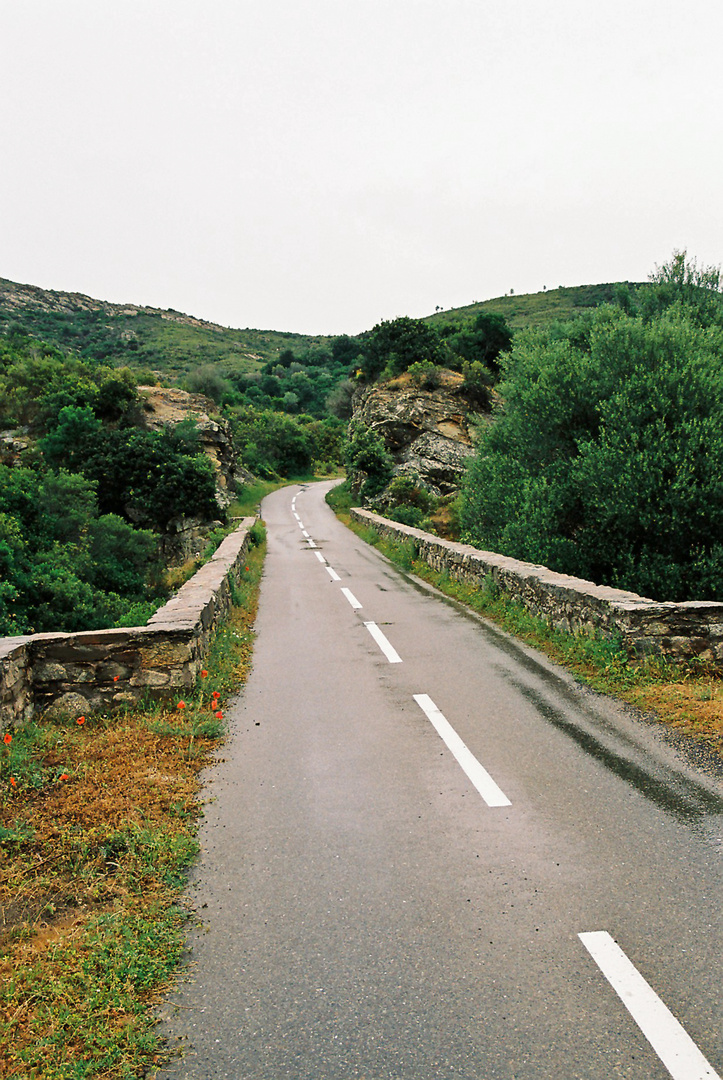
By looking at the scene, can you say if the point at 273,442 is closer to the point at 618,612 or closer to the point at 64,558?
the point at 64,558

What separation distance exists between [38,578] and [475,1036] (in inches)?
765

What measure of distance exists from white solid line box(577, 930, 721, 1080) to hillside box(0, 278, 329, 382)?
70.9m

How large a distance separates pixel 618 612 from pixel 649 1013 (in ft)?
16.9

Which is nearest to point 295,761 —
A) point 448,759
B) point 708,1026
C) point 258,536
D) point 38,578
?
point 448,759

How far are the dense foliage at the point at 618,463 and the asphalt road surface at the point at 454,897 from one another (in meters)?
6.96

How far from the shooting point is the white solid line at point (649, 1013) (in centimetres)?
236

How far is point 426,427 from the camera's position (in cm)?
3916

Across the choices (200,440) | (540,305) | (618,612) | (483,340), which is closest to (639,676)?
(618,612)

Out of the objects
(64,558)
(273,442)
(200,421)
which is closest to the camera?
(64,558)

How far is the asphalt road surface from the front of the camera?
99.3 inches

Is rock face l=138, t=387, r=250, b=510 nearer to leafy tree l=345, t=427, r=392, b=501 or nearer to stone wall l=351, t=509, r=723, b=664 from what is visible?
leafy tree l=345, t=427, r=392, b=501

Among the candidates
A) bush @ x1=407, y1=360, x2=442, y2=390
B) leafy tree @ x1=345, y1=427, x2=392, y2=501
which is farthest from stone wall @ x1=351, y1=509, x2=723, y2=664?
bush @ x1=407, y1=360, x2=442, y2=390

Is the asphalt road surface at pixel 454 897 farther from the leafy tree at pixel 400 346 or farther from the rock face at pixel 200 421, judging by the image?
the leafy tree at pixel 400 346

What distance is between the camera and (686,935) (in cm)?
308
